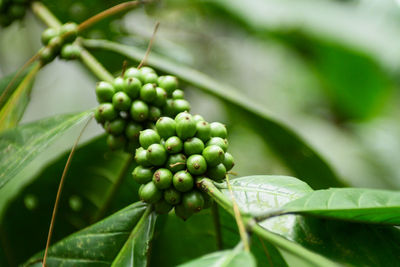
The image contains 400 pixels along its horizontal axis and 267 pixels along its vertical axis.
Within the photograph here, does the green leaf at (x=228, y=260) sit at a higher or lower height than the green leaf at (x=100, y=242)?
higher

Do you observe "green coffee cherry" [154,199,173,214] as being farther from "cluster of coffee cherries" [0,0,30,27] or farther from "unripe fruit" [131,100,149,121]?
"cluster of coffee cherries" [0,0,30,27]

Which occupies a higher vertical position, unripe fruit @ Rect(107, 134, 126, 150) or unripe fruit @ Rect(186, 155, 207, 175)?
unripe fruit @ Rect(107, 134, 126, 150)

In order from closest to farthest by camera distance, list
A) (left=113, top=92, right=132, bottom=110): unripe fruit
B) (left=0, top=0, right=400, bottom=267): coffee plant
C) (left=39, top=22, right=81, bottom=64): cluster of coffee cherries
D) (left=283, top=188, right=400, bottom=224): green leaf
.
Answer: (left=283, top=188, right=400, bottom=224): green leaf, (left=0, top=0, right=400, bottom=267): coffee plant, (left=113, top=92, right=132, bottom=110): unripe fruit, (left=39, top=22, right=81, bottom=64): cluster of coffee cherries

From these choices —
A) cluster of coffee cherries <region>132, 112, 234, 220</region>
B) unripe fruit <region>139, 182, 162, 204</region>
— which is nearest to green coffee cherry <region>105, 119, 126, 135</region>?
cluster of coffee cherries <region>132, 112, 234, 220</region>

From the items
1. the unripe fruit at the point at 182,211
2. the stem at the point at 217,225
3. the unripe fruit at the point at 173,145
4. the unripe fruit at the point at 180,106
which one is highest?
the unripe fruit at the point at 180,106

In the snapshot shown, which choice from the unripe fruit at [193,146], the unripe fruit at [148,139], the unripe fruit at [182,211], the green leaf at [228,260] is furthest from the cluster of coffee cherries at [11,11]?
the green leaf at [228,260]

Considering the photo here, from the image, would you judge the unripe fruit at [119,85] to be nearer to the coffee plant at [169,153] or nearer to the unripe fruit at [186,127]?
the coffee plant at [169,153]

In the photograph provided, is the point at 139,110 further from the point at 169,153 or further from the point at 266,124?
the point at 266,124
